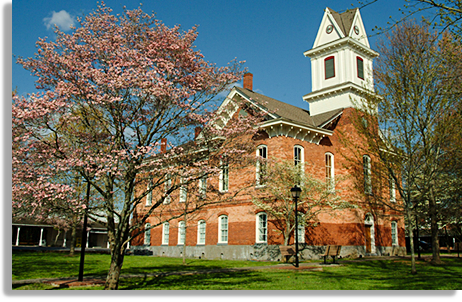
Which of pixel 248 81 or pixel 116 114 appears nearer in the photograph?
pixel 116 114

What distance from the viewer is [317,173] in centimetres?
2577

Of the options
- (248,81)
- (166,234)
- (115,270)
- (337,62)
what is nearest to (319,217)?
(248,81)

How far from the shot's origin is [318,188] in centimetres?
2309

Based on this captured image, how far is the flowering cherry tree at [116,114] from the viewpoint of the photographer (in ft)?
30.1

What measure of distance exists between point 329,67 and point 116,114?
24217 mm

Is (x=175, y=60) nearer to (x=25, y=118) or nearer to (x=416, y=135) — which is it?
(x=25, y=118)

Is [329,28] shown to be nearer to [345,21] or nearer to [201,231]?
[345,21]

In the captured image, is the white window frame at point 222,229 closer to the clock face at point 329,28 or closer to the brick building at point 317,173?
the brick building at point 317,173

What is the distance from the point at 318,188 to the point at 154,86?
15753 mm

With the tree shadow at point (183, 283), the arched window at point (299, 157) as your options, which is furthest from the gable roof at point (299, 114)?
the tree shadow at point (183, 283)

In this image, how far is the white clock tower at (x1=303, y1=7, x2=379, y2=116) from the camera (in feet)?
96.3

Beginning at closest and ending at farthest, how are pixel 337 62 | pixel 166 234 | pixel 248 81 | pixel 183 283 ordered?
pixel 183 283 → pixel 337 62 → pixel 248 81 → pixel 166 234

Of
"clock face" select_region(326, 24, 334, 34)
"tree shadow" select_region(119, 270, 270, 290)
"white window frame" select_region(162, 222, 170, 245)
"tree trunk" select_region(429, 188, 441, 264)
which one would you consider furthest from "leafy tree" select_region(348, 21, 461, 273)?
"white window frame" select_region(162, 222, 170, 245)

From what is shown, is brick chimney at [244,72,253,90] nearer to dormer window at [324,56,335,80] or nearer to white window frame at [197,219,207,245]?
dormer window at [324,56,335,80]
